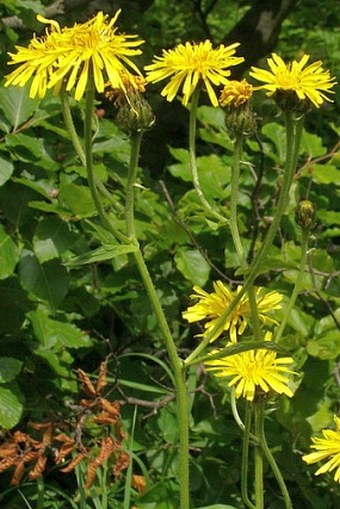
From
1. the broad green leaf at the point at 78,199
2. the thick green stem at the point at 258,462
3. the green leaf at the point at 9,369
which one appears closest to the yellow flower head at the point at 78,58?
the thick green stem at the point at 258,462

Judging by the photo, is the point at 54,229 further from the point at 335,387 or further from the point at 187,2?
the point at 187,2

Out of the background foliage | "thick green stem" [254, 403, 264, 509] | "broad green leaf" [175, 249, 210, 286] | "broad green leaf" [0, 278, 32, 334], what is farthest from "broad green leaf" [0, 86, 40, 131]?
"thick green stem" [254, 403, 264, 509]

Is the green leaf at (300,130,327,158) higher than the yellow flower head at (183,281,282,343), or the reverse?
the green leaf at (300,130,327,158)

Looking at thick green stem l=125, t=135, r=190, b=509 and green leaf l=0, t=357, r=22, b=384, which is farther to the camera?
green leaf l=0, t=357, r=22, b=384

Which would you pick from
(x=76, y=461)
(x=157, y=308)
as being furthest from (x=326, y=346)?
(x=157, y=308)

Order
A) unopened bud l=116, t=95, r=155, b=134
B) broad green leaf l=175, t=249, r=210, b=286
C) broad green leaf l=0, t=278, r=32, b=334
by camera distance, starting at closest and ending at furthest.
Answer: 1. unopened bud l=116, t=95, r=155, b=134
2. broad green leaf l=0, t=278, r=32, b=334
3. broad green leaf l=175, t=249, r=210, b=286

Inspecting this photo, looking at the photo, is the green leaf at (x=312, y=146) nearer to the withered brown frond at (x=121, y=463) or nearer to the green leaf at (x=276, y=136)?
the green leaf at (x=276, y=136)

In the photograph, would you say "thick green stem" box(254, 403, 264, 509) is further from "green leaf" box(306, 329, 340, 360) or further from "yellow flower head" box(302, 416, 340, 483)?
"green leaf" box(306, 329, 340, 360)

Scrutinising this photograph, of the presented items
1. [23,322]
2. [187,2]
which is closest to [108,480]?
[23,322]
